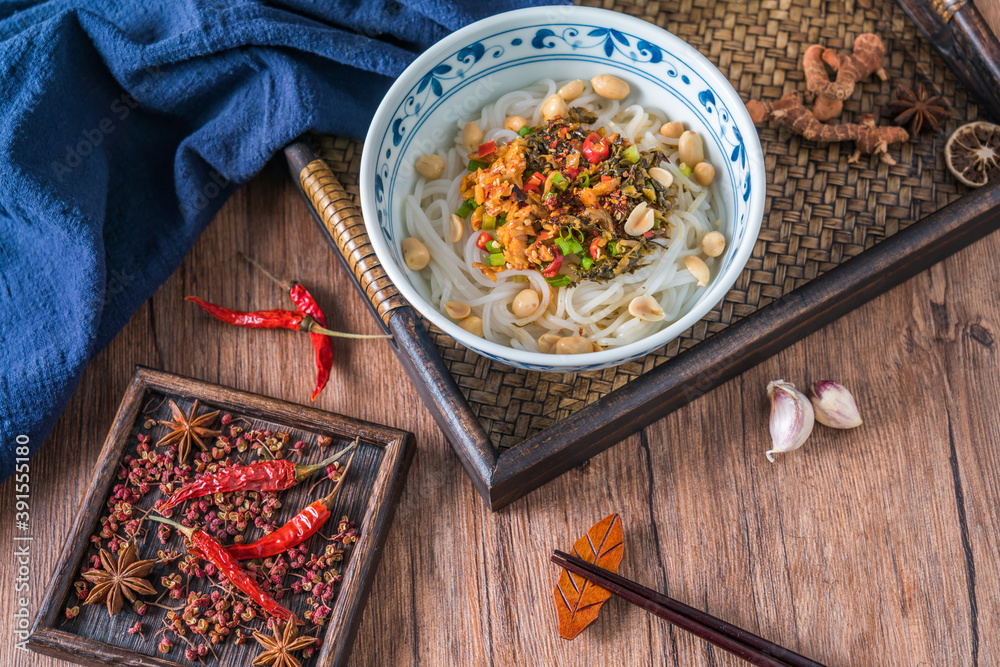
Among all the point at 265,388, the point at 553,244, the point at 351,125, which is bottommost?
the point at 265,388

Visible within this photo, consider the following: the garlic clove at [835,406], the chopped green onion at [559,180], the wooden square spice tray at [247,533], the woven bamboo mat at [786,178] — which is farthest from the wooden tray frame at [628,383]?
the chopped green onion at [559,180]

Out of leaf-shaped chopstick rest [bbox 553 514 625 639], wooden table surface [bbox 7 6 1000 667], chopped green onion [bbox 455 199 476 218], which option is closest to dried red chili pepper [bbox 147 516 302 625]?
wooden table surface [bbox 7 6 1000 667]

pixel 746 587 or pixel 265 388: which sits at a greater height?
pixel 265 388

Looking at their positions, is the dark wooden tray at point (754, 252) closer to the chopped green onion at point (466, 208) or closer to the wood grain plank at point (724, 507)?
the wood grain plank at point (724, 507)

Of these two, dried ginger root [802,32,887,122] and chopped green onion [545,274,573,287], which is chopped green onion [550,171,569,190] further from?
dried ginger root [802,32,887,122]

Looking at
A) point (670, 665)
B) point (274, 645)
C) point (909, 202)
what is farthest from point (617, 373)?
point (274, 645)

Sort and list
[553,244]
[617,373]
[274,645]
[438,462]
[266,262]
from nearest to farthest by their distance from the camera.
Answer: [553,244]
[274,645]
[617,373]
[438,462]
[266,262]

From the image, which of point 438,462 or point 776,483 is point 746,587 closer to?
point 776,483
